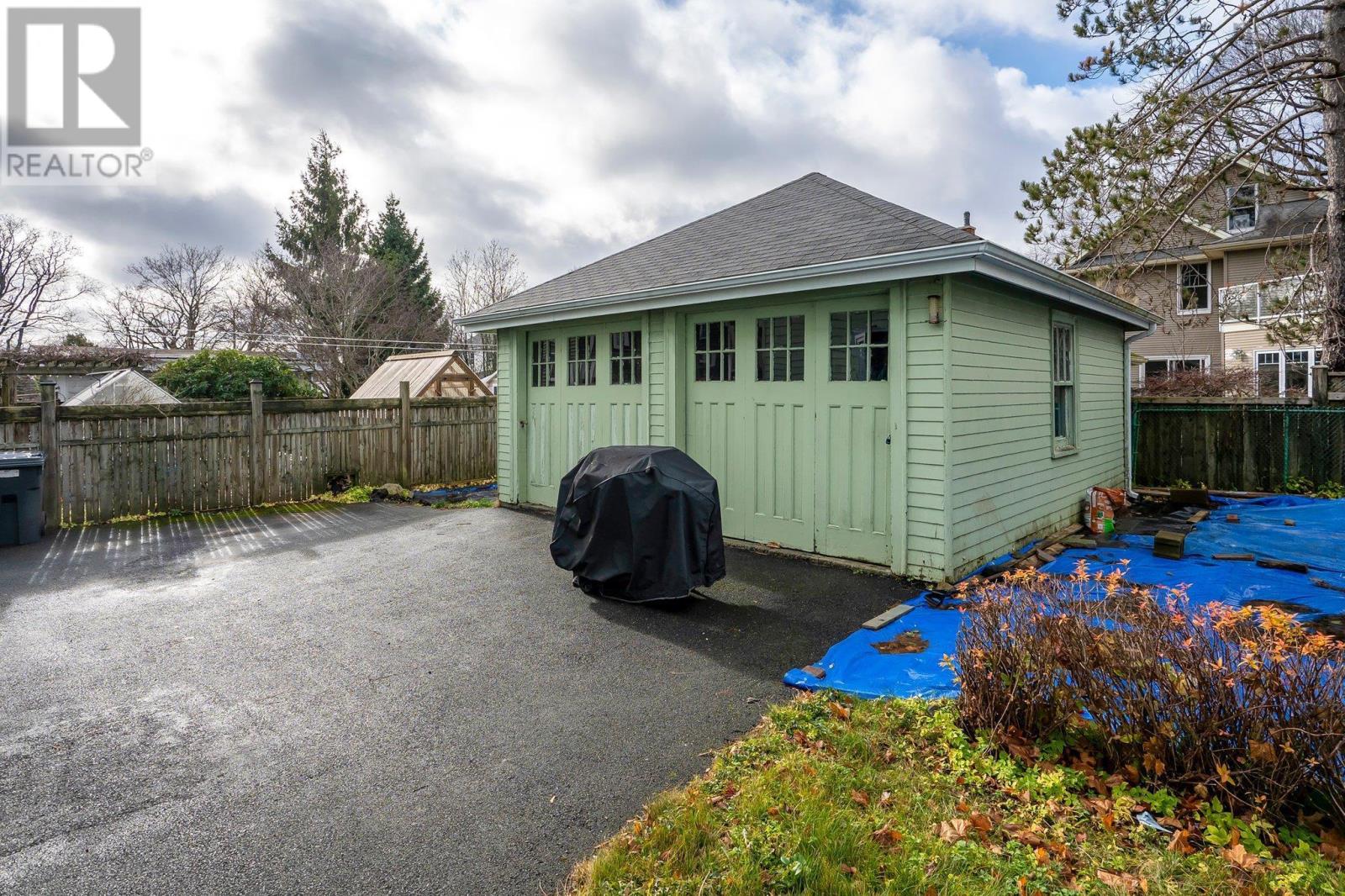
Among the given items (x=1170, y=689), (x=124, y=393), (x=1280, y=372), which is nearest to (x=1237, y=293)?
(x=1280, y=372)

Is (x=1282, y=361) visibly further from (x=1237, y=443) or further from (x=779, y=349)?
(x=779, y=349)

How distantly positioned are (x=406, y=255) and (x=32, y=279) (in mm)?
11042

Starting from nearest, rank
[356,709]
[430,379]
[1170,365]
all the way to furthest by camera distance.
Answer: [356,709], [430,379], [1170,365]

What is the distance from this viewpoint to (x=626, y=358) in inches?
300

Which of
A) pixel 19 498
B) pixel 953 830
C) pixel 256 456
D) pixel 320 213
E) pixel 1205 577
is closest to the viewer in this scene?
pixel 953 830

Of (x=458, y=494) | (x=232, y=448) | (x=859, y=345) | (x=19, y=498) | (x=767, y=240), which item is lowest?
(x=458, y=494)

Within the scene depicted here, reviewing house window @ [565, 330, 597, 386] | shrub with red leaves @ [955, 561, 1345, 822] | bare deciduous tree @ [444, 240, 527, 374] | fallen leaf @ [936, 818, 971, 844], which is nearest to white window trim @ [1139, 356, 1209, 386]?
house window @ [565, 330, 597, 386]

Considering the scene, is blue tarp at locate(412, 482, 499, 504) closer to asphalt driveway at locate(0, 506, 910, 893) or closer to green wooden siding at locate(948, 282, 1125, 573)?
asphalt driveway at locate(0, 506, 910, 893)

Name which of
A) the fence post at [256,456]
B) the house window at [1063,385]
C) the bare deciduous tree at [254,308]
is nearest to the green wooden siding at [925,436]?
the house window at [1063,385]

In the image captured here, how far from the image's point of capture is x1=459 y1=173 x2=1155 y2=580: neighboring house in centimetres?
528

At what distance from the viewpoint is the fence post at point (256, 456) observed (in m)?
8.95

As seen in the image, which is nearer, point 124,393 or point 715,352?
point 715,352

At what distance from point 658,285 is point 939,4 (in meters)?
4.32

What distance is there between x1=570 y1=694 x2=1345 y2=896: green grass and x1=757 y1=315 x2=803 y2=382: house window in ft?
12.6
